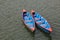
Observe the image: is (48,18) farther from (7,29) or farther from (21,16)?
(7,29)

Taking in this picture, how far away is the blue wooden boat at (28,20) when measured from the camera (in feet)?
19.1

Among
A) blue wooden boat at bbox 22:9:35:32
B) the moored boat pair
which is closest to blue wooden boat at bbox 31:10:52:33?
the moored boat pair

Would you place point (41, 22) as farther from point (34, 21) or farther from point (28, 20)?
point (28, 20)

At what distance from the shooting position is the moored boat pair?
5.77 m

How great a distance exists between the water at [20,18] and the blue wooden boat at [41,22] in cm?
18

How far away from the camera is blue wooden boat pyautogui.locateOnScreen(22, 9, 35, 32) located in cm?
584

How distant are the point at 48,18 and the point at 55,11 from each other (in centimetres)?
55

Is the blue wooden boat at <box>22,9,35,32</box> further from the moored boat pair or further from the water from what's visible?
the water

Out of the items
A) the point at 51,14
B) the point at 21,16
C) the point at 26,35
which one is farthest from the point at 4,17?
the point at 51,14

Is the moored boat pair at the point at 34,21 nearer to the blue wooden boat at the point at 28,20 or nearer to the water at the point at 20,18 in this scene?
the blue wooden boat at the point at 28,20

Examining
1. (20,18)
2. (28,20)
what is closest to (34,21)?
(28,20)

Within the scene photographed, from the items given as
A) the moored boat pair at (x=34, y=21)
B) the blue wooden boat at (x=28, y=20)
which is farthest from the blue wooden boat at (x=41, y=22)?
the blue wooden boat at (x=28, y=20)

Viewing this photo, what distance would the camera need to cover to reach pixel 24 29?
602cm

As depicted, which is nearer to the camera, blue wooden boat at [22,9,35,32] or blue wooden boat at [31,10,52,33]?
blue wooden boat at [31,10,52,33]
